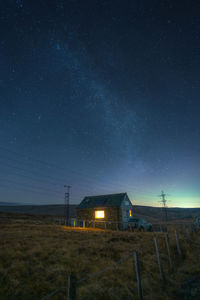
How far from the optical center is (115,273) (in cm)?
699

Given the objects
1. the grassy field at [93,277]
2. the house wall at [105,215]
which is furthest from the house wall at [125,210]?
the grassy field at [93,277]

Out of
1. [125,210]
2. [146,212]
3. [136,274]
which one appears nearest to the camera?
[136,274]

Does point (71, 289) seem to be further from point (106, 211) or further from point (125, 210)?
point (125, 210)

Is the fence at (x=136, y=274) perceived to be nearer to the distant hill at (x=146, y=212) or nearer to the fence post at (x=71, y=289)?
the fence post at (x=71, y=289)

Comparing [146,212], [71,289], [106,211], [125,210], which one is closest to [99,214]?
[106,211]

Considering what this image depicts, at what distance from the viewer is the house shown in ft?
100.0

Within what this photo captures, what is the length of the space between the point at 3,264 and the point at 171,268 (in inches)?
299

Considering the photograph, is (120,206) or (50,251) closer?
(50,251)

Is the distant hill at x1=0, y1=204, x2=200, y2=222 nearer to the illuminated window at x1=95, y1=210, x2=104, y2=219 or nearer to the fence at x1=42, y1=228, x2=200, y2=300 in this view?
the illuminated window at x1=95, y1=210, x2=104, y2=219

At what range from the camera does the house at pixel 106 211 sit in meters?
30.5

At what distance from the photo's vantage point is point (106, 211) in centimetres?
3184

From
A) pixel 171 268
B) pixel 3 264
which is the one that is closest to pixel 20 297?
pixel 3 264

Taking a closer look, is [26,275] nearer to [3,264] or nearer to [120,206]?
[3,264]

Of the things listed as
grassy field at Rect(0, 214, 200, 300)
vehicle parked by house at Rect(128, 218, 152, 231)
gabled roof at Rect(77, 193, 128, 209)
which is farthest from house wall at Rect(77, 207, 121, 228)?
grassy field at Rect(0, 214, 200, 300)
